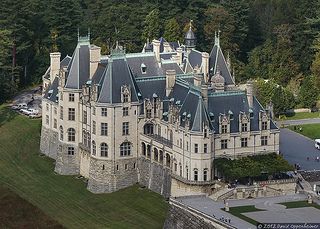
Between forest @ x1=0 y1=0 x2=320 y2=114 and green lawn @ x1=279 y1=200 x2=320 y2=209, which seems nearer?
green lawn @ x1=279 y1=200 x2=320 y2=209

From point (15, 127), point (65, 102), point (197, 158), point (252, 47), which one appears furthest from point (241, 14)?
point (197, 158)

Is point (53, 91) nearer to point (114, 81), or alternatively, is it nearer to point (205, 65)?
point (114, 81)

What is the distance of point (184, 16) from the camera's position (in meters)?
156

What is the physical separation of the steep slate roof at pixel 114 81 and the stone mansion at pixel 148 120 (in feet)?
0.30

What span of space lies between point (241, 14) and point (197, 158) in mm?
64384

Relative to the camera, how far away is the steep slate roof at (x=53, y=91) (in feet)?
358

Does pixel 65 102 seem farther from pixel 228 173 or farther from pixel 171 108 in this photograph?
pixel 228 173

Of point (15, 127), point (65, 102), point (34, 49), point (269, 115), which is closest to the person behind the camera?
point (269, 115)

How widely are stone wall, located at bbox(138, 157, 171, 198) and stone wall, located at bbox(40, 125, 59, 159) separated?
491 inches

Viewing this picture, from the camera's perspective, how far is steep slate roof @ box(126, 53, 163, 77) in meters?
105

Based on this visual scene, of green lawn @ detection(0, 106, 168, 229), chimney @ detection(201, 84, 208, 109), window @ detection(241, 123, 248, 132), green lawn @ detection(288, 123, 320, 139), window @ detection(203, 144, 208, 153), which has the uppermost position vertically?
chimney @ detection(201, 84, 208, 109)

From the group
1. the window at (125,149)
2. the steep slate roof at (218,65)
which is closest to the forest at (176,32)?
the steep slate roof at (218,65)

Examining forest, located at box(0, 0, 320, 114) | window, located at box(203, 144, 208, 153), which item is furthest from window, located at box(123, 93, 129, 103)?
forest, located at box(0, 0, 320, 114)

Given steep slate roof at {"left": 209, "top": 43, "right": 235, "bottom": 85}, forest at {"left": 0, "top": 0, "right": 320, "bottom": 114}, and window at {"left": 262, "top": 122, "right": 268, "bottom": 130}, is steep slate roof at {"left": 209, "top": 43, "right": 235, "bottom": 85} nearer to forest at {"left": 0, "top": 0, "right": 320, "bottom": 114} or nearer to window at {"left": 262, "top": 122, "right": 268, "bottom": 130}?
window at {"left": 262, "top": 122, "right": 268, "bottom": 130}
